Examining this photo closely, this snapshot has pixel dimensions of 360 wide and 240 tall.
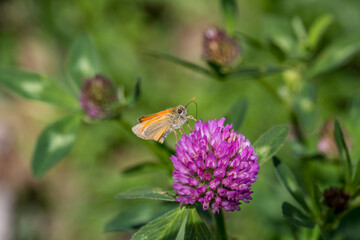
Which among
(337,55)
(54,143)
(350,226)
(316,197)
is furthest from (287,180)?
(54,143)

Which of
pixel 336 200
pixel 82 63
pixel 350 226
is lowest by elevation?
pixel 350 226

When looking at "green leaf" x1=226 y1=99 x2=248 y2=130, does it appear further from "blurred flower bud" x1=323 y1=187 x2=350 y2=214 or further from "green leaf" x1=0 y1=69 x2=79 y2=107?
"green leaf" x1=0 y1=69 x2=79 y2=107

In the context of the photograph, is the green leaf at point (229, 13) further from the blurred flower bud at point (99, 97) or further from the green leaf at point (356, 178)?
the green leaf at point (356, 178)

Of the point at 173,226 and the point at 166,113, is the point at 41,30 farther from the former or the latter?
the point at 173,226

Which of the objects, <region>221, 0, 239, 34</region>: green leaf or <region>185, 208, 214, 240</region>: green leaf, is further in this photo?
<region>221, 0, 239, 34</region>: green leaf

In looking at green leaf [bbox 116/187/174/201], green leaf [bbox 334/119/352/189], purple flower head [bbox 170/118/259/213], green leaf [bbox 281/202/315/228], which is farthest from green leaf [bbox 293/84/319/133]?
green leaf [bbox 116/187/174/201]

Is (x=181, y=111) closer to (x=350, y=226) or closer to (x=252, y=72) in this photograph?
(x=252, y=72)
